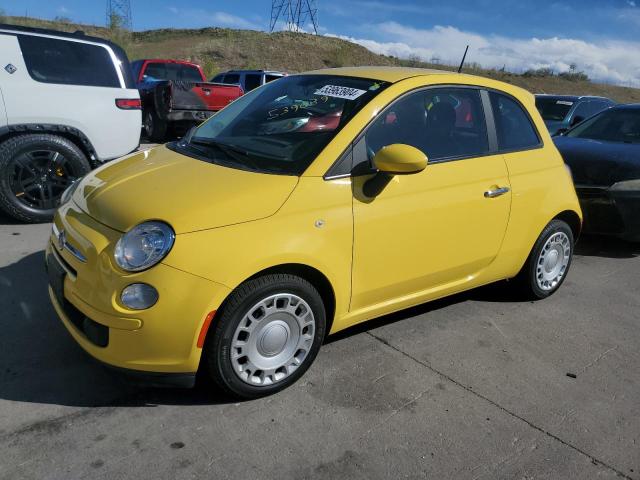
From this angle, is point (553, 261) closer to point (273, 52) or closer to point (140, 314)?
point (140, 314)

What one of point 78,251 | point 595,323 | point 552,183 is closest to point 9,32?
point 78,251

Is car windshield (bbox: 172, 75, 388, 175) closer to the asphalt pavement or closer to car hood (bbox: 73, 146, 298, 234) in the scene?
car hood (bbox: 73, 146, 298, 234)

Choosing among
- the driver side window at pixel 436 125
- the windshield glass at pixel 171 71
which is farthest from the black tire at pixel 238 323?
the windshield glass at pixel 171 71

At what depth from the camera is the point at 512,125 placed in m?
3.99

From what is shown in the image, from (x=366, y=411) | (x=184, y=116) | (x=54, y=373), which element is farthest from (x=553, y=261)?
(x=184, y=116)

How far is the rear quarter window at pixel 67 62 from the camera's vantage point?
5.43 metres

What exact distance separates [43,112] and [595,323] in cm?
526

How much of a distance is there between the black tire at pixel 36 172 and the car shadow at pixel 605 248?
17.6ft

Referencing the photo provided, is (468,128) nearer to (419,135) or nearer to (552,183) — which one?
(419,135)

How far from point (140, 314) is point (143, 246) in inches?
12.2

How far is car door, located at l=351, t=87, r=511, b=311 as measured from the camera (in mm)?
3127

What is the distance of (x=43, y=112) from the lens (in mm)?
5422

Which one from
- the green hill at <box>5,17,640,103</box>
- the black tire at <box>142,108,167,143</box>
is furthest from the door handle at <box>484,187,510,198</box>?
the green hill at <box>5,17,640,103</box>

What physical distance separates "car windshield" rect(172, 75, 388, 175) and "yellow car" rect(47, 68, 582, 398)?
0.01 metres
